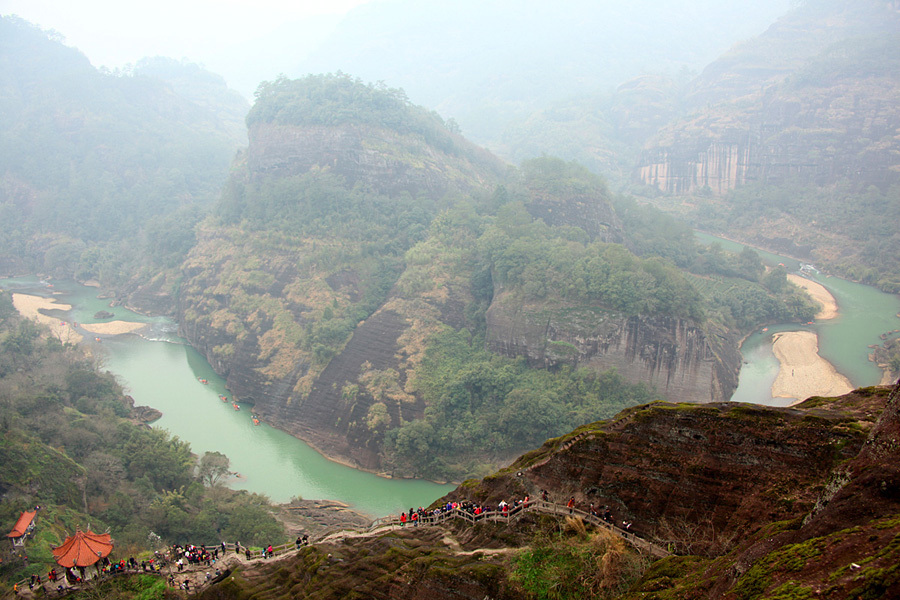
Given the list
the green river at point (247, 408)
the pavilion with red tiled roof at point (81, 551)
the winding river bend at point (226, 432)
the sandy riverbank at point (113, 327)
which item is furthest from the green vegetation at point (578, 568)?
the sandy riverbank at point (113, 327)

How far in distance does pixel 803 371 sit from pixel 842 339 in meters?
9.40

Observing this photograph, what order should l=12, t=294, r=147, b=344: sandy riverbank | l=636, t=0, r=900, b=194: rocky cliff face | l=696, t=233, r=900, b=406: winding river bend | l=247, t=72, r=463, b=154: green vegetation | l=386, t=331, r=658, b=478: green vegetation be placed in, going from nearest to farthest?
l=386, t=331, r=658, b=478: green vegetation < l=696, t=233, r=900, b=406: winding river bend < l=12, t=294, r=147, b=344: sandy riverbank < l=247, t=72, r=463, b=154: green vegetation < l=636, t=0, r=900, b=194: rocky cliff face

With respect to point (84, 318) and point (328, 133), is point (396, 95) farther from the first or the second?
point (84, 318)

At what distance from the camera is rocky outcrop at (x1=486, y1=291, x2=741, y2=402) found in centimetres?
3881

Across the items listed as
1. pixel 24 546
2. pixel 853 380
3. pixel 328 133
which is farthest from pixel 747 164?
pixel 24 546

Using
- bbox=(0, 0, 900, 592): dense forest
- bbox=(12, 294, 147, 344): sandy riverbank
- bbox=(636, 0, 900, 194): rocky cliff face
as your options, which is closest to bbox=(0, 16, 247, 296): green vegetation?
bbox=(0, 0, 900, 592): dense forest

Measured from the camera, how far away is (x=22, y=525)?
2039 cm

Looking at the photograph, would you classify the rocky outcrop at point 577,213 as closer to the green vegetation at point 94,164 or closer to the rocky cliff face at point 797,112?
the green vegetation at point 94,164

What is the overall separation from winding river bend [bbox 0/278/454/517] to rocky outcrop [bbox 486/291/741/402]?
1239 centimetres

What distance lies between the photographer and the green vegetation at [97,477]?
79.5 feet

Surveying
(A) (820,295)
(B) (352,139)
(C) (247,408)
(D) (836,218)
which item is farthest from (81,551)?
(D) (836,218)

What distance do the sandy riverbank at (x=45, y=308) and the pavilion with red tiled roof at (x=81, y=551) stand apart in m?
42.7

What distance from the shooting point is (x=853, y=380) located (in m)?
42.9

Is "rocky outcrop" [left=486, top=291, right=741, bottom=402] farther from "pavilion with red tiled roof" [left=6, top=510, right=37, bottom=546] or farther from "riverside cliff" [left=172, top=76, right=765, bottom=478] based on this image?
"pavilion with red tiled roof" [left=6, top=510, right=37, bottom=546]
